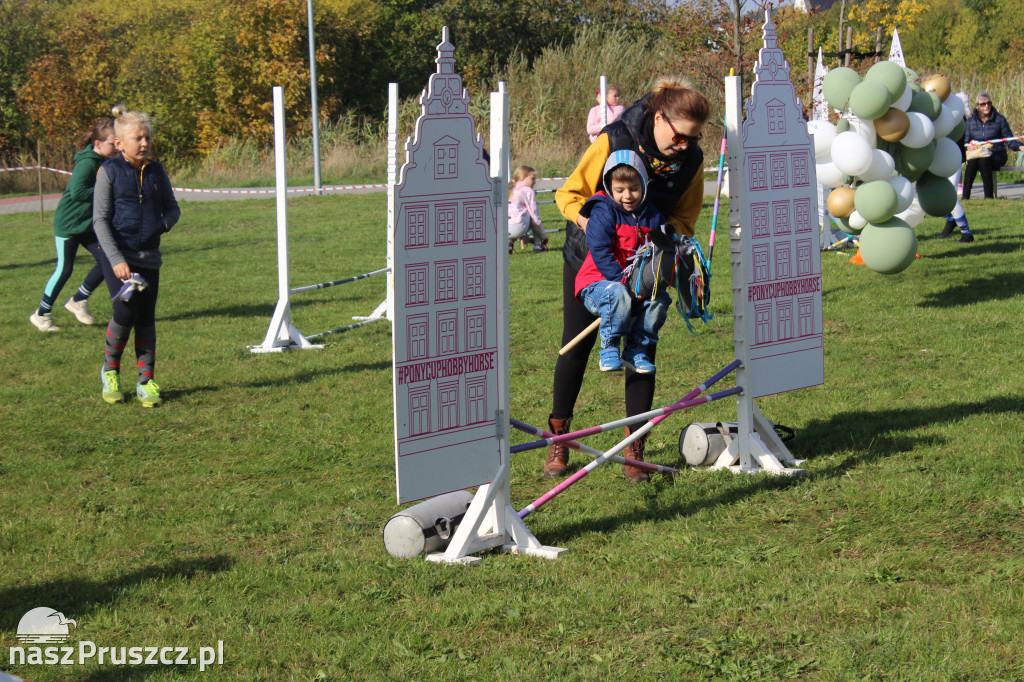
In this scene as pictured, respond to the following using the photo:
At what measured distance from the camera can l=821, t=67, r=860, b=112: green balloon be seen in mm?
9633

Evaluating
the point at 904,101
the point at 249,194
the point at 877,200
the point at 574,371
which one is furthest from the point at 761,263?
the point at 249,194

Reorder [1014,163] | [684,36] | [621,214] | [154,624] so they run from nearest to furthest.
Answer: [154,624] → [621,214] → [684,36] → [1014,163]

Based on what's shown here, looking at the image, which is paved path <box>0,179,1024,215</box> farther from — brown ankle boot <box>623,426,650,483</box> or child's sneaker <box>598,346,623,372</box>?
child's sneaker <box>598,346,623,372</box>

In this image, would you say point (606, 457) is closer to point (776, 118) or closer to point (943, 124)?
point (776, 118)

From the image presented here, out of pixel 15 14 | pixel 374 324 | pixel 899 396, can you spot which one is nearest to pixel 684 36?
pixel 374 324

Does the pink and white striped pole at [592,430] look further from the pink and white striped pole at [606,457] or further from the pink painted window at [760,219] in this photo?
the pink painted window at [760,219]

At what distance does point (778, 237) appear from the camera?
5.54m

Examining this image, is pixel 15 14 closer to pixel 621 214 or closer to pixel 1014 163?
pixel 1014 163

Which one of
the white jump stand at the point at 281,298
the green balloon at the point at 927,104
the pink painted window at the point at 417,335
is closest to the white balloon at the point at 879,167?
the green balloon at the point at 927,104

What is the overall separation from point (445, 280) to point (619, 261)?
3.18ft

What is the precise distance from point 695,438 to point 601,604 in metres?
1.90

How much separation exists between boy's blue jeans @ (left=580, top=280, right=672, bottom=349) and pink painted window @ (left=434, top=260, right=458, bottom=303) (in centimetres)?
80

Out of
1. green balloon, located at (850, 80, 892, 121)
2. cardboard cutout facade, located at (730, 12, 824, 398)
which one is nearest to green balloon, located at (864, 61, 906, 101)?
green balloon, located at (850, 80, 892, 121)

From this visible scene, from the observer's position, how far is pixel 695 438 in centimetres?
556
